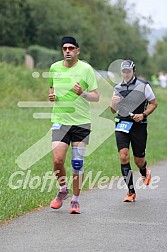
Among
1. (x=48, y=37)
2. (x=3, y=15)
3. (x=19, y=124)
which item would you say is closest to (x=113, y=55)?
(x=48, y=37)

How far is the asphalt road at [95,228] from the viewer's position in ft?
25.2

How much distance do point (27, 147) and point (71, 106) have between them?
7.63 m

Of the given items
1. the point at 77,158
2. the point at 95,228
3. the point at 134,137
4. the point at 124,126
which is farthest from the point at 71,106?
the point at 95,228

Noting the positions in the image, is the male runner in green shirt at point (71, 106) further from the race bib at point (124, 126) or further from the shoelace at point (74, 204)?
the race bib at point (124, 126)

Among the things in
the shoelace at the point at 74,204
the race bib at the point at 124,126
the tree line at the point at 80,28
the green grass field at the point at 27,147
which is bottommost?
the green grass field at the point at 27,147

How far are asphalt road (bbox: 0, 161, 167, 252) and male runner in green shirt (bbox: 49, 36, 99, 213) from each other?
52 cm

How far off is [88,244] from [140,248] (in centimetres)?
53

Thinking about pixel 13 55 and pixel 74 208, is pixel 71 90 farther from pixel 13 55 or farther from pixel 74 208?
pixel 13 55

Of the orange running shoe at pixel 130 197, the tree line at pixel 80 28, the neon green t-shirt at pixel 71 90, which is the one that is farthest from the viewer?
the tree line at pixel 80 28

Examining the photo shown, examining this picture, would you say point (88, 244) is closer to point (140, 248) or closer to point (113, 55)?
point (140, 248)

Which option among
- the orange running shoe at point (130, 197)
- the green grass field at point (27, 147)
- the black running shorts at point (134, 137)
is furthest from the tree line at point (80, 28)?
the orange running shoe at point (130, 197)

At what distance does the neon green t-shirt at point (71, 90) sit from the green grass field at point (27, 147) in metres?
1.31

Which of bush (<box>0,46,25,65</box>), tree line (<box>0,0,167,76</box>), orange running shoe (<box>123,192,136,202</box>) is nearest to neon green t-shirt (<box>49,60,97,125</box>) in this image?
orange running shoe (<box>123,192,136,202</box>)

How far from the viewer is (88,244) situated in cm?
777
